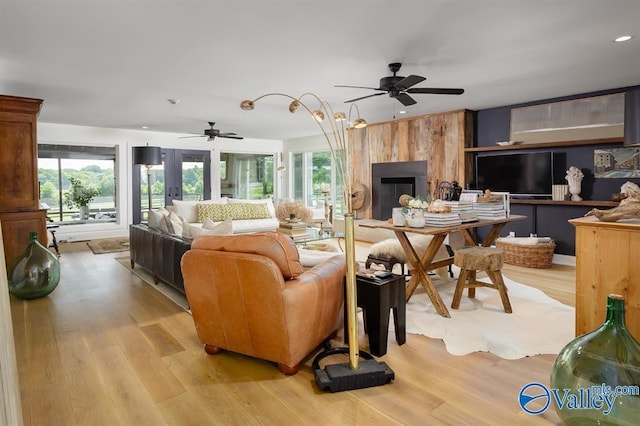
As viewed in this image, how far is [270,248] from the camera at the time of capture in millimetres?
2203

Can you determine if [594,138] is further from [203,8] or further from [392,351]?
[203,8]

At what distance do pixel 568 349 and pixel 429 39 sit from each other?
242 centimetres

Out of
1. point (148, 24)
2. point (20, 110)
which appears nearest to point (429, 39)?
point (148, 24)

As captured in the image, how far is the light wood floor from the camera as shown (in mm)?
1854

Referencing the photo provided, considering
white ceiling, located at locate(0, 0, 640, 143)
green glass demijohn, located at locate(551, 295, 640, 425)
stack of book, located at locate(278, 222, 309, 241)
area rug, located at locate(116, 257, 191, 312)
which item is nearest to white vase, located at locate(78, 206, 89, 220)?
white ceiling, located at locate(0, 0, 640, 143)

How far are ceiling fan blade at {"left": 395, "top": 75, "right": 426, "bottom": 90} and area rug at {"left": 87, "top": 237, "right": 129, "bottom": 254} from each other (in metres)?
5.30

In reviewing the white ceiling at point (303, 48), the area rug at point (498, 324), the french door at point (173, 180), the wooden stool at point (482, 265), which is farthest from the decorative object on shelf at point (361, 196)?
the wooden stool at point (482, 265)

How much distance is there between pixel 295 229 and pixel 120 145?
523 cm

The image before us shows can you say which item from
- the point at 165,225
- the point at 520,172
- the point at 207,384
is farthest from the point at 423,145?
the point at 207,384

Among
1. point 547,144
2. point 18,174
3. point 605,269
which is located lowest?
point 605,269

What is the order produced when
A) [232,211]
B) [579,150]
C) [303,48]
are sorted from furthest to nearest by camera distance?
1. [232,211]
2. [579,150]
3. [303,48]

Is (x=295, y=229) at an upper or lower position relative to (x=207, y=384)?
upper

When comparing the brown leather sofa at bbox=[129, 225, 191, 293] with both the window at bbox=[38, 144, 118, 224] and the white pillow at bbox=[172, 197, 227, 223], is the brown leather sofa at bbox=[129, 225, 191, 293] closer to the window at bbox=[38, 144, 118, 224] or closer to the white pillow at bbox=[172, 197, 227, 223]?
the white pillow at bbox=[172, 197, 227, 223]

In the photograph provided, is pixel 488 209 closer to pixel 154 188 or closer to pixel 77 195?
pixel 154 188
